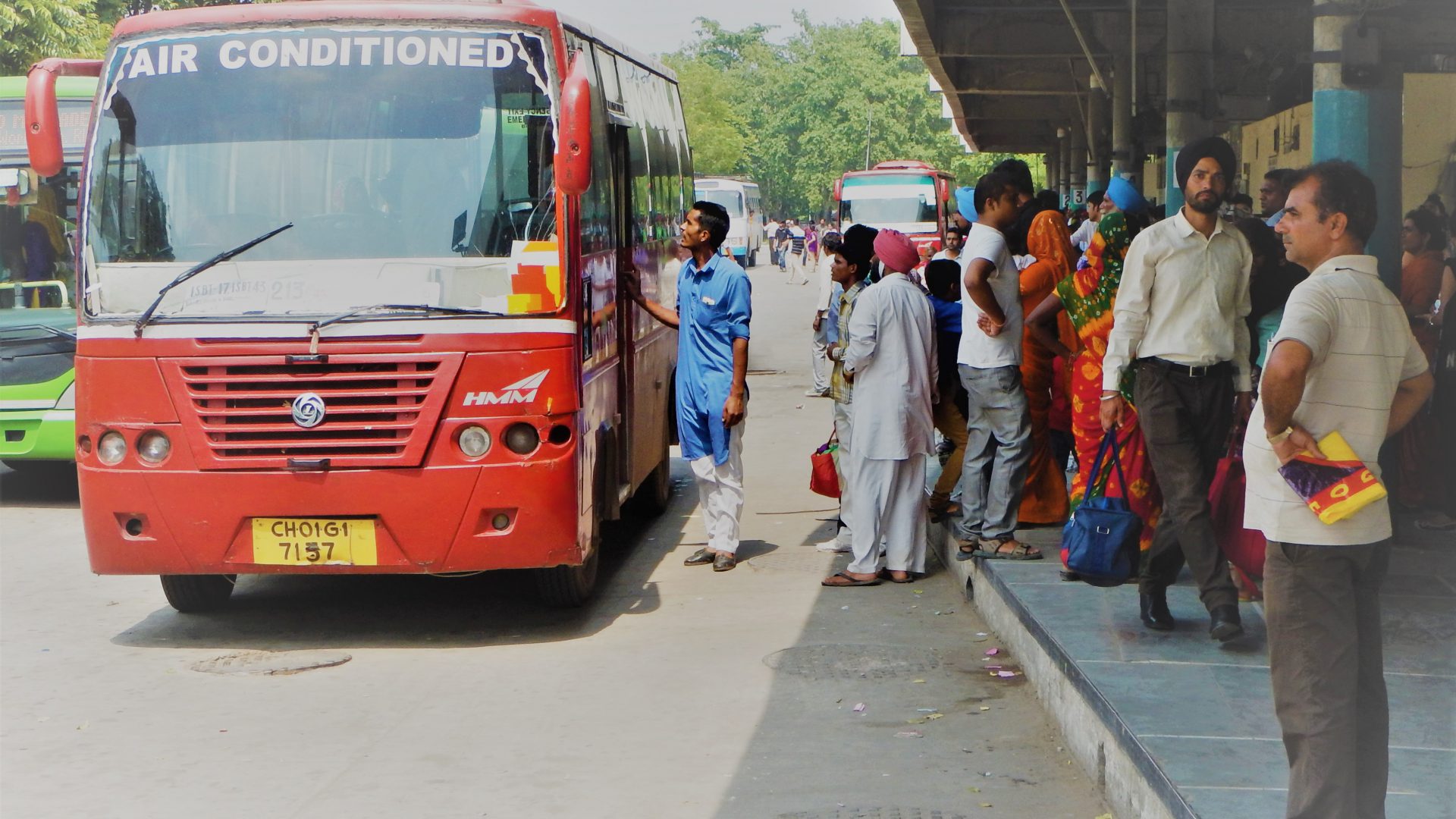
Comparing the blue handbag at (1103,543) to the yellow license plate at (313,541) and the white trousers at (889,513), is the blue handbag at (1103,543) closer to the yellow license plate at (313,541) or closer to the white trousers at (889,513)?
the white trousers at (889,513)

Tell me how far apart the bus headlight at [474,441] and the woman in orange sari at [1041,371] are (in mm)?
2896

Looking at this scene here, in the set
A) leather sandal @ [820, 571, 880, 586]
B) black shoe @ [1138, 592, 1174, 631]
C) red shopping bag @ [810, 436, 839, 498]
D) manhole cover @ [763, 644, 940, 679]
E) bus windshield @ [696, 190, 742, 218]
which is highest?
bus windshield @ [696, 190, 742, 218]

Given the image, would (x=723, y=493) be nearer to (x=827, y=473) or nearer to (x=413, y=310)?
(x=827, y=473)

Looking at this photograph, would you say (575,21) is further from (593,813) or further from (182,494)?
(593,813)

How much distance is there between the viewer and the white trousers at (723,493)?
352 inches

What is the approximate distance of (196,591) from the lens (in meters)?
7.98

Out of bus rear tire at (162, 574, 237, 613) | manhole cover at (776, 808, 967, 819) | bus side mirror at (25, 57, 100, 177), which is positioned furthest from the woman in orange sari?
bus side mirror at (25, 57, 100, 177)

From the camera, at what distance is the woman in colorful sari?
7184 millimetres

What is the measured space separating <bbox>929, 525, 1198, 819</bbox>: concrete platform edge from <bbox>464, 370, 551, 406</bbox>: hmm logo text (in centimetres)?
224

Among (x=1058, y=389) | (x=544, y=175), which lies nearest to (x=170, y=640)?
(x=544, y=175)

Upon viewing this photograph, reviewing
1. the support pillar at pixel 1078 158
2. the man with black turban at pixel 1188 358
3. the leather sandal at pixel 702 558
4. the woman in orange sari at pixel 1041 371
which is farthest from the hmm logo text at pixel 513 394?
the support pillar at pixel 1078 158

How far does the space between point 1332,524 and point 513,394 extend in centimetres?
387

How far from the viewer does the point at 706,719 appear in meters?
6.21

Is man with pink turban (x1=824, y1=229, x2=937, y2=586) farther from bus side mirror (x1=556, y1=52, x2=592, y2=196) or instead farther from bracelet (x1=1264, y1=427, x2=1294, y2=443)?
bracelet (x1=1264, y1=427, x2=1294, y2=443)
